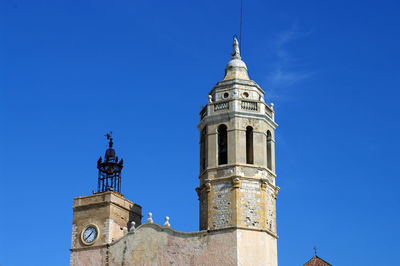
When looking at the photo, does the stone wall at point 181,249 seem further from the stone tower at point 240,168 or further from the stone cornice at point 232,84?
the stone cornice at point 232,84

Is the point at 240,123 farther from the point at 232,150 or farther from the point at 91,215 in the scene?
the point at 91,215

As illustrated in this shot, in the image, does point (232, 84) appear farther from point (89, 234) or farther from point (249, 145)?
point (89, 234)

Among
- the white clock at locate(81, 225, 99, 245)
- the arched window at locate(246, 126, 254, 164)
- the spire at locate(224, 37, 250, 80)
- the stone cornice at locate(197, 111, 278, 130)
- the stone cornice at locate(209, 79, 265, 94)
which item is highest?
the spire at locate(224, 37, 250, 80)

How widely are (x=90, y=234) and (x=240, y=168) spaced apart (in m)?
11.8

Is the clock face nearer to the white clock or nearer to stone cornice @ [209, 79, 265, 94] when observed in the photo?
the white clock

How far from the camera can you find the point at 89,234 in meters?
53.5

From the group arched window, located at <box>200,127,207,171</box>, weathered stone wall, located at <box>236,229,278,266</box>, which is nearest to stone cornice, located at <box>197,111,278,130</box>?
arched window, located at <box>200,127,207,171</box>

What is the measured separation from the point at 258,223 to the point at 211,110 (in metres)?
8.30

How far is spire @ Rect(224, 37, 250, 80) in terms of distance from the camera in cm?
5338

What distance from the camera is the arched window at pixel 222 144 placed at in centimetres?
5075

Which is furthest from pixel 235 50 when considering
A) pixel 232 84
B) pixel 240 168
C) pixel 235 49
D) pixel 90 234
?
pixel 90 234

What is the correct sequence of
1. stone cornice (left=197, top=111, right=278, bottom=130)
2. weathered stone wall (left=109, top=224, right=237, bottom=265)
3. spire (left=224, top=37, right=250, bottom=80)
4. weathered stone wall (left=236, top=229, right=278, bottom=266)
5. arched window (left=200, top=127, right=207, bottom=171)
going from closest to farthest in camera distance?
1. weathered stone wall (left=236, top=229, right=278, bottom=266)
2. weathered stone wall (left=109, top=224, right=237, bottom=265)
3. stone cornice (left=197, top=111, right=278, bottom=130)
4. arched window (left=200, top=127, right=207, bottom=171)
5. spire (left=224, top=37, right=250, bottom=80)

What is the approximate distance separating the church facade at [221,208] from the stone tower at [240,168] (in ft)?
0.20

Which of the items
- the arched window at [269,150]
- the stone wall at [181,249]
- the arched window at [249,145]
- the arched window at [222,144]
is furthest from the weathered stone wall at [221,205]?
the arched window at [269,150]
